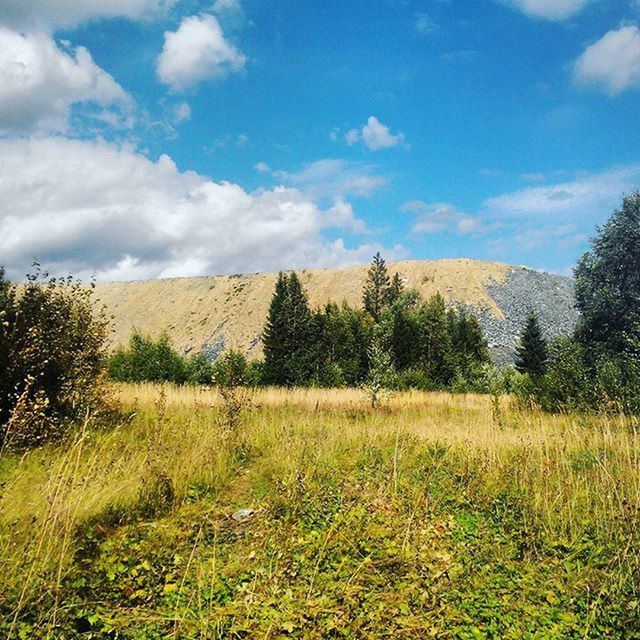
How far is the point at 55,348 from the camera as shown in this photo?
28.0 ft

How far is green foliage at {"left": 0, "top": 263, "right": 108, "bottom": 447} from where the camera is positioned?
762 cm

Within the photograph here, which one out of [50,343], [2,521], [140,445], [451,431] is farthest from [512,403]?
[2,521]

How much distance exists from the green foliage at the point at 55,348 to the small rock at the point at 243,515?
3.43 metres

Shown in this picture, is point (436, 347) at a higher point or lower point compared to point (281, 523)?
higher

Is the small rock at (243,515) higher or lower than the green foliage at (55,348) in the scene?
lower

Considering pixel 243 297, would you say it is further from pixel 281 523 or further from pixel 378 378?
pixel 281 523

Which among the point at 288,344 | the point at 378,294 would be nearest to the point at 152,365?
the point at 288,344

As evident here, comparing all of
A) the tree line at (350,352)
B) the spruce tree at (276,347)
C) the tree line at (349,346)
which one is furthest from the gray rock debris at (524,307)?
the spruce tree at (276,347)

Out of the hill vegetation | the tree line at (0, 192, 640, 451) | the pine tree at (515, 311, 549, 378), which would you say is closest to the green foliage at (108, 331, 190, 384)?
the tree line at (0, 192, 640, 451)

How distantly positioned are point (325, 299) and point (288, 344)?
44748 millimetres

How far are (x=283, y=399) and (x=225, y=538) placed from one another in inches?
434

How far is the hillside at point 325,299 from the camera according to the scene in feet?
254

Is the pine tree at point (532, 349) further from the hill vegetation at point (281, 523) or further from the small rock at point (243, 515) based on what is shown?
the small rock at point (243, 515)

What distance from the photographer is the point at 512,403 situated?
1891 centimetres
